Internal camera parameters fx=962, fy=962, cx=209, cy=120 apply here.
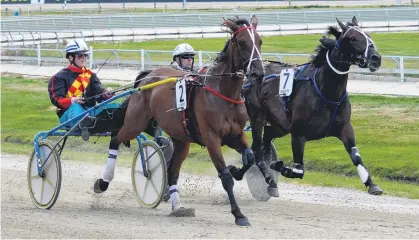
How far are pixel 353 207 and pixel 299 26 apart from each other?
35.0 m

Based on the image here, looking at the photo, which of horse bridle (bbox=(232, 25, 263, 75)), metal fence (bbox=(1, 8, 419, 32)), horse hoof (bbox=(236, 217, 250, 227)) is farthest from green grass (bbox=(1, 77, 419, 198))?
metal fence (bbox=(1, 8, 419, 32))

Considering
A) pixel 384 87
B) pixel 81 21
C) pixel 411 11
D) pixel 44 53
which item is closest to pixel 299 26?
pixel 411 11

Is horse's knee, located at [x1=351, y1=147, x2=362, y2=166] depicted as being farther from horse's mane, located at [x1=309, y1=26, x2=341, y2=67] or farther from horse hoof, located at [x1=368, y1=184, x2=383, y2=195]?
horse's mane, located at [x1=309, y1=26, x2=341, y2=67]

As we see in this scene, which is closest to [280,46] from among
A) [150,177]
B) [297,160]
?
[150,177]

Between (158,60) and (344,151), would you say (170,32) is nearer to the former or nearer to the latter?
(158,60)

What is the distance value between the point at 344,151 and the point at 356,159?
5098mm

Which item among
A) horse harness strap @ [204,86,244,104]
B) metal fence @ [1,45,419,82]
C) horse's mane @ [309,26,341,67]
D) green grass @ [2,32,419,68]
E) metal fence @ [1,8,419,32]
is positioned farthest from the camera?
metal fence @ [1,8,419,32]

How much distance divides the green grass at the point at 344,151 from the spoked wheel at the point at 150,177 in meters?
Answer: 3.02

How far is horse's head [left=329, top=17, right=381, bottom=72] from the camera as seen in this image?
9344mm

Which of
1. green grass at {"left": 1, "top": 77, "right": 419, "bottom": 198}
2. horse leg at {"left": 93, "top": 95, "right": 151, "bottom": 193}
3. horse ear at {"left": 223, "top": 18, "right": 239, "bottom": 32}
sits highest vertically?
horse ear at {"left": 223, "top": 18, "right": 239, "bottom": 32}

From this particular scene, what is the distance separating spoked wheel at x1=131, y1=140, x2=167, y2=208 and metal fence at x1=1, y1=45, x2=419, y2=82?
7753 mm

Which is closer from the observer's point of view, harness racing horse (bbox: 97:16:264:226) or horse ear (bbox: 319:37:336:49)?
harness racing horse (bbox: 97:16:264:226)

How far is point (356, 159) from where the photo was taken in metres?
9.48

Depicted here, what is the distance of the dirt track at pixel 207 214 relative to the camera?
27.5ft
